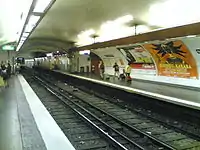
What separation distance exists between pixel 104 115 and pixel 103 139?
10.5ft

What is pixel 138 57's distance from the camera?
16.2 m

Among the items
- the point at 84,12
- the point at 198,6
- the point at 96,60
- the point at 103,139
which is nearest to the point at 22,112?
the point at 103,139

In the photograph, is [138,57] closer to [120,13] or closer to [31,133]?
[120,13]

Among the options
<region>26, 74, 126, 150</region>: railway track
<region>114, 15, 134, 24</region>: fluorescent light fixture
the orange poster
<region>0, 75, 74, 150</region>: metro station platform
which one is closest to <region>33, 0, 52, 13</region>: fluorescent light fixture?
<region>0, 75, 74, 150</region>: metro station platform

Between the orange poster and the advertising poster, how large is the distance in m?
0.64

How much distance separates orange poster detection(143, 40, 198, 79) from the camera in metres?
11.6

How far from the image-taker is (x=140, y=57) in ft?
52.4

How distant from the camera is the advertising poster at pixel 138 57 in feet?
49.1

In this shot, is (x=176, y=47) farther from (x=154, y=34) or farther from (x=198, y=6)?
(x=198, y=6)

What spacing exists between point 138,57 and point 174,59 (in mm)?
3550

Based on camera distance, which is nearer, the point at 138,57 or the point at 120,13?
the point at 120,13

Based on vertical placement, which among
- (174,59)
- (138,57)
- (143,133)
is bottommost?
(143,133)

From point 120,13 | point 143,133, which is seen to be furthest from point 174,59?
point 143,133

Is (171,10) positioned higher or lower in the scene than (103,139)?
higher
